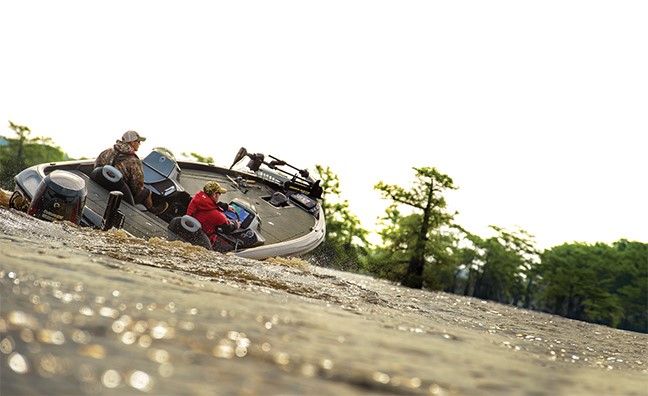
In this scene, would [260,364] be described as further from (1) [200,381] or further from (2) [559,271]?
(2) [559,271]

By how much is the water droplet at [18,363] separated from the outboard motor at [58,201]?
10.8 m

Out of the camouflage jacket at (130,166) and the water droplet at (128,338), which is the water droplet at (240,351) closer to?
the water droplet at (128,338)

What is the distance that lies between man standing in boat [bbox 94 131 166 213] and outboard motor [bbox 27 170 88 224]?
2.69 metres

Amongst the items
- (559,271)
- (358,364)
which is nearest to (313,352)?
(358,364)

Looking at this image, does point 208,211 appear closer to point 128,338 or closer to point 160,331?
point 160,331

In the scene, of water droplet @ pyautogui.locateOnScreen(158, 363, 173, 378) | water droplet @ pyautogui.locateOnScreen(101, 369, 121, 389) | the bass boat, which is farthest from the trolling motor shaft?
water droplet @ pyautogui.locateOnScreen(101, 369, 121, 389)

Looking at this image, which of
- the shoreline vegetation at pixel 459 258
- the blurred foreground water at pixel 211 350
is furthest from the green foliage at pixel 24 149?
the blurred foreground water at pixel 211 350

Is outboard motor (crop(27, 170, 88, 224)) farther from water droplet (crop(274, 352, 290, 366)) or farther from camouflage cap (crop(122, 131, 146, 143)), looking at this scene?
water droplet (crop(274, 352, 290, 366))

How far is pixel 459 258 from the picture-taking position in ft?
190

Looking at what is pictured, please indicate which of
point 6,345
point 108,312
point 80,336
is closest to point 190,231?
point 108,312

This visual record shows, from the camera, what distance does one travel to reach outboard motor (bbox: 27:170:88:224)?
40.9ft

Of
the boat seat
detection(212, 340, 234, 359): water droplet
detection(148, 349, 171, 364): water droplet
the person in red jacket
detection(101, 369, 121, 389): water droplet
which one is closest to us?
detection(101, 369, 121, 389): water droplet

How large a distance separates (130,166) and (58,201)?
10.1 ft

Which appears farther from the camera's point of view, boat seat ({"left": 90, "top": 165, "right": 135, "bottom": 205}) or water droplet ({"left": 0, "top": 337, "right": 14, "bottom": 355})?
boat seat ({"left": 90, "top": 165, "right": 135, "bottom": 205})
